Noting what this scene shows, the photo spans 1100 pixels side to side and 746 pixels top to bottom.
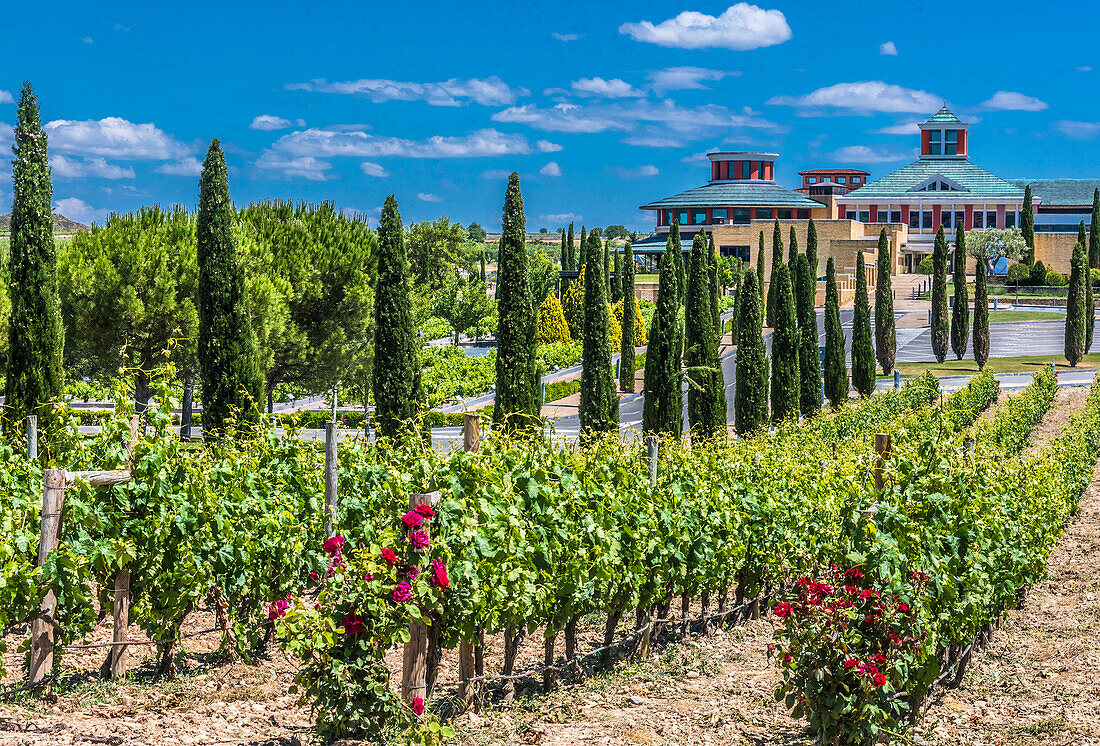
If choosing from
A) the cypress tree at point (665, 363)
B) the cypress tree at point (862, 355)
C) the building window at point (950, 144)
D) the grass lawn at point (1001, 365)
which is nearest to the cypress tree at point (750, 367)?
the cypress tree at point (665, 363)

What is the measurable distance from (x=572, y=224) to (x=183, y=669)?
71.7m

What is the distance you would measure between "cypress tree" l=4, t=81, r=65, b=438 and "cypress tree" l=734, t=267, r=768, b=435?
52.6 ft

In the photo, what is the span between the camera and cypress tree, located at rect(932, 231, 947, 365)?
4756cm

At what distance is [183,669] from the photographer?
24.8 ft

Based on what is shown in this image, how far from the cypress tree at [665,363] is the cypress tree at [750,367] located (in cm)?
210

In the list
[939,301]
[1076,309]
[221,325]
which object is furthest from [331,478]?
[1076,309]

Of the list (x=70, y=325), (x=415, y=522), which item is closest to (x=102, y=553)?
(x=415, y=522)

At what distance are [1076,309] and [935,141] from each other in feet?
232

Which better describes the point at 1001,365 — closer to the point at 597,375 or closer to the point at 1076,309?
the point at 1076,309

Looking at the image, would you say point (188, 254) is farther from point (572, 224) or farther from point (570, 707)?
point (572, 224)

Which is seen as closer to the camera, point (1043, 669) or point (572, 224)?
point (1043, 669)

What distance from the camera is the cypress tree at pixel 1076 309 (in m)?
45.8

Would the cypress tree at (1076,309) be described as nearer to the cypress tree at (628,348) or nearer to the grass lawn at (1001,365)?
the grass lawn at (1001,365)

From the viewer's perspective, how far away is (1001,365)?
47.8 m
